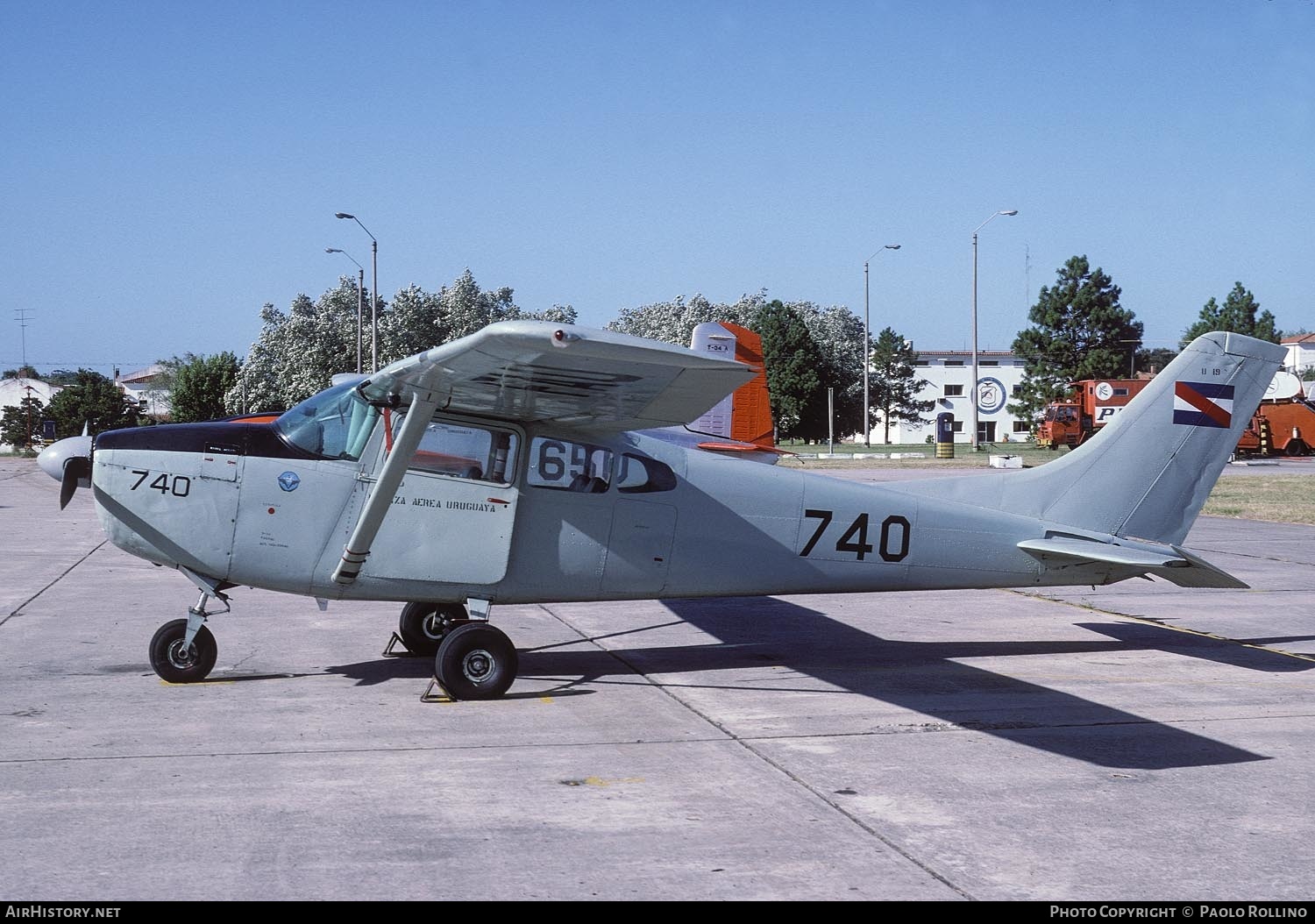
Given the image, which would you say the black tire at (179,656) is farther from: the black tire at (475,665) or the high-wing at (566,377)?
the high-wing at (566,377)

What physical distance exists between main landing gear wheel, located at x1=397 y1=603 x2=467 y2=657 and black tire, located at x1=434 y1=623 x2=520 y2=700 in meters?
1.48

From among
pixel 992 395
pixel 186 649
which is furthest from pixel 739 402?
pixel 992 395

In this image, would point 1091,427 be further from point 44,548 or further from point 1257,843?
point 1257,843

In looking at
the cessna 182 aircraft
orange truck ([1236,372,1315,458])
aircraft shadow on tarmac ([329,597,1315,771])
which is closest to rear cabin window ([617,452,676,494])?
the cessna 182 aircraft

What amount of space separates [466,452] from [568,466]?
75cm

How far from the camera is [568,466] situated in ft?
27.8

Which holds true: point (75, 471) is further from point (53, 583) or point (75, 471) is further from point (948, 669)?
point (948, 669)

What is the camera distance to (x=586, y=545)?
8.52 metres

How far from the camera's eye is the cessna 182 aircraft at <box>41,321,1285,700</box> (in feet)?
25.7

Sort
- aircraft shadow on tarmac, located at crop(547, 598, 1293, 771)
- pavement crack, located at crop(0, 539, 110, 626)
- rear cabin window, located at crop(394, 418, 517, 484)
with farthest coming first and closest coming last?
1. pavement crack, located at crop(0, 539, 110, 626)
2. rear cabin window, located at crop(394, 418, 517, 484)
3. aircraft shadow on tarmac, located at crop(547, 598, 1293, 771)

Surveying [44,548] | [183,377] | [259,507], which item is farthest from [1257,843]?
[183,377]

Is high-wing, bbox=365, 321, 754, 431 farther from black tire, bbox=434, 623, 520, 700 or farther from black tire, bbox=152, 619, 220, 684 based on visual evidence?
black tire, bbox=152, 619, 220, 684

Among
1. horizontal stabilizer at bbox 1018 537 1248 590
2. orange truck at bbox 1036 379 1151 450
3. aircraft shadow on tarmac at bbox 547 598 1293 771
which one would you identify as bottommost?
aircraft shadow on tarmac at bbox 547 598 1293 771
